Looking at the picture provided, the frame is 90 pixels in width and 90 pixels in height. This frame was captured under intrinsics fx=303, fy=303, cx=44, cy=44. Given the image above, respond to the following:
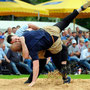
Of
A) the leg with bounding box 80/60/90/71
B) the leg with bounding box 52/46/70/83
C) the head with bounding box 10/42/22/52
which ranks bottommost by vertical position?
the leg with bounding box 80/60/90/71

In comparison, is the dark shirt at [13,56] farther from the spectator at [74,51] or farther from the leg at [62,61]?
the leg at [62,61]

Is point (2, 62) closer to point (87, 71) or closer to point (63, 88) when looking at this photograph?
point (87, 71)

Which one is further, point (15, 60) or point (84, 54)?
point (84, 54)

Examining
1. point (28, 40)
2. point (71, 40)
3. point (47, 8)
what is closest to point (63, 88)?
point (28, 40)

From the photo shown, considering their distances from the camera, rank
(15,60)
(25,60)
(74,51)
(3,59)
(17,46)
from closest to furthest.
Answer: (17,46)
(3,59)
(15,60)
(25,60)
(74,51)

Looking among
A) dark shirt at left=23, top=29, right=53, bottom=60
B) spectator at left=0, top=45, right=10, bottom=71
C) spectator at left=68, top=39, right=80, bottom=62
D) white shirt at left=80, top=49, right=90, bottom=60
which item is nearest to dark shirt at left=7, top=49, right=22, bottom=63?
spectator at left=0, top=45, right=10, bottom=71

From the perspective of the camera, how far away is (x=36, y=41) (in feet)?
20.5

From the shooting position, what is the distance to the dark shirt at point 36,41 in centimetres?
619

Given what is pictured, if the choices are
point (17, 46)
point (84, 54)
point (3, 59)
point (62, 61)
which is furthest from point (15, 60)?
point (17, 46)

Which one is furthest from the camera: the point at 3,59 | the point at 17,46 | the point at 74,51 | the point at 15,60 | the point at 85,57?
the point at 74,51

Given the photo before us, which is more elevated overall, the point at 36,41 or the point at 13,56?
the point at 36,41

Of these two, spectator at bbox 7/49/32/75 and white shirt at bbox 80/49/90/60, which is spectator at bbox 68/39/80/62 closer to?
white shirt at bbox 80/49/90/60

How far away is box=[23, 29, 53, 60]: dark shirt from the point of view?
6.19m

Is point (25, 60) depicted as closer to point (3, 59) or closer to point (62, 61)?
point (3, 59)
